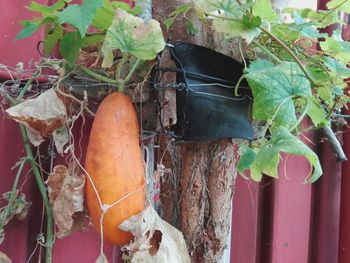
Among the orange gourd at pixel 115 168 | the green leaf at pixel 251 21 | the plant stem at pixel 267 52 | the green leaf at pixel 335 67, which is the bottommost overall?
the orange gourd at pixel 115 168

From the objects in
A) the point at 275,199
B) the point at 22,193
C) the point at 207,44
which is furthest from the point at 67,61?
the point at 275,199

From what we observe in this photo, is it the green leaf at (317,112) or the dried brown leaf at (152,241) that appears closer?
the dried brown leaf at (152,241)

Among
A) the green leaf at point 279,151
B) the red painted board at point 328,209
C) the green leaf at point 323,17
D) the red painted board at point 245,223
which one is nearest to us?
the green leaf at point 279,151

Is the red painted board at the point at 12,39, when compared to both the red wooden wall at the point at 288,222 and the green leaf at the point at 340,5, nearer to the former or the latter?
the red wooden wall at the point at 288,222

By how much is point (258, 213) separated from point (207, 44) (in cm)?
88

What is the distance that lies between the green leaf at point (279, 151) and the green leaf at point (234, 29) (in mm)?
151

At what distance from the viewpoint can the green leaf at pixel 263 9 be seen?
678 millimetres

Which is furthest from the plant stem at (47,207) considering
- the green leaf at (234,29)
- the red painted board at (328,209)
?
the red painted board at (328,209)

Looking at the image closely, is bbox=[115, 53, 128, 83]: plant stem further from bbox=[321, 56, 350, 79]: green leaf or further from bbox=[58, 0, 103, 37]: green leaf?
bbox=[321, 56, 350, 79]: green leaf

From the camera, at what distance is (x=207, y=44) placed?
30.5 inches

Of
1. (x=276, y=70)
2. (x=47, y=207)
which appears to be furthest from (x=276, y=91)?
(x=47, y=207)

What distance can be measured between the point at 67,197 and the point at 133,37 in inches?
10.2

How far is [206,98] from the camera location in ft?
2.33

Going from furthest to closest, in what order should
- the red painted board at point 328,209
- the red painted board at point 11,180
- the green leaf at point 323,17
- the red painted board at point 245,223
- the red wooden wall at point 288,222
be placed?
the red painted board at point 328,209 < the red painted board at point 245,223 < the red wooden wall at point 288,222 < the red painted board at point 11,180 < the green leaf at point 323,17
